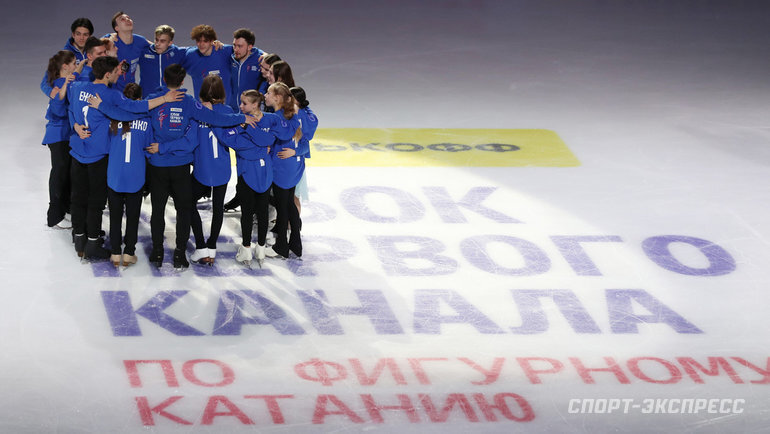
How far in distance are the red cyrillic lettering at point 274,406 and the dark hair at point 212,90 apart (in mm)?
2516

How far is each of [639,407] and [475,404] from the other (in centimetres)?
102

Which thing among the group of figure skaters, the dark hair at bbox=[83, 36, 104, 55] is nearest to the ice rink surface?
the group of figure skaters

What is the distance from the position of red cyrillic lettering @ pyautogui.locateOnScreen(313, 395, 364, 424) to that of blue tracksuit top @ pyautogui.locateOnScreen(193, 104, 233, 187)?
2.37 metres

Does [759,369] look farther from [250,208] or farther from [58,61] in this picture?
[58,61]

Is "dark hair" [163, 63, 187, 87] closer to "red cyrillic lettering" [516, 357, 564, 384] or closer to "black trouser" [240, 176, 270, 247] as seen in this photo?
"black trouser" [240, 176, 270, 247]

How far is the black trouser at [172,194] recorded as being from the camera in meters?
7.67

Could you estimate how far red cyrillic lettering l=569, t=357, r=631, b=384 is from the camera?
6.48m

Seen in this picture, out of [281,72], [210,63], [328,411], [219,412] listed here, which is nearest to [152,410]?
[219,412]

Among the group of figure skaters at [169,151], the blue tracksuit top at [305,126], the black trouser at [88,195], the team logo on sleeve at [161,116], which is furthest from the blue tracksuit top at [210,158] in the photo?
the black trouser at [88,195]

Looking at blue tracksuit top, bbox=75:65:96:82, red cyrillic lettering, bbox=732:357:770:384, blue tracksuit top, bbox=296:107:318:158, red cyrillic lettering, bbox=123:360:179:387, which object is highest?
blue tracksuit top, bbox=75:65:96:82

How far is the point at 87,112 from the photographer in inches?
297

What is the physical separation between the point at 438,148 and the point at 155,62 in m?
3.51

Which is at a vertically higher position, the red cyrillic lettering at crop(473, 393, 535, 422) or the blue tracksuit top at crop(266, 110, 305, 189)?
the blue tracksuit top at crop(266, 110, 305, 189)

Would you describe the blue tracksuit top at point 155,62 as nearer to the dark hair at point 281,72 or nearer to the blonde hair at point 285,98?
the dark hair at point 281,72
